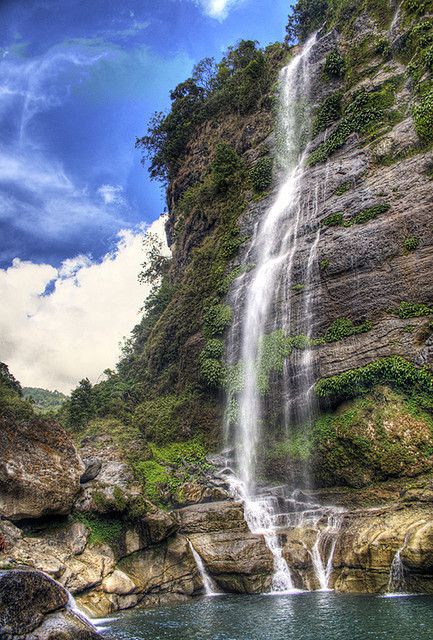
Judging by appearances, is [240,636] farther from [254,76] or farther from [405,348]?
[254,76]

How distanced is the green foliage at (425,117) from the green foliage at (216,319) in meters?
13.6

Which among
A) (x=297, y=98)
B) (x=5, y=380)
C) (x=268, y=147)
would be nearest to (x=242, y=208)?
(x=268, y=147)

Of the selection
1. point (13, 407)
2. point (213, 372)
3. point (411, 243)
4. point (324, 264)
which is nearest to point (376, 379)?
point (411, 243)

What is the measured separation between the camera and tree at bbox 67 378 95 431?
28.5 metres

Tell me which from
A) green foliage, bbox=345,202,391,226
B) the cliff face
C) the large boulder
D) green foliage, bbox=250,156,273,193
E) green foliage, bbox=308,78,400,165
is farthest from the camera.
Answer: green foliage, bbox=250,156,273,193

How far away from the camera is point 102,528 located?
54.7 ft

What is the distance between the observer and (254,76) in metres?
40.5

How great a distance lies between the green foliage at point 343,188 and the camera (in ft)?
84.9

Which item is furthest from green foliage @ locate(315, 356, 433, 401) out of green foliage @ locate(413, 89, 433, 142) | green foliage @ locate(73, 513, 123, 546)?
green foliage @ locate(413, 89, 433, 142)

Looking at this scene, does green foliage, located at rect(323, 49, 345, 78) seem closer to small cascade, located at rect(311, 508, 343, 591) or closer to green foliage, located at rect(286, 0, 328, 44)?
green foliage, located at rect(286, 0, 328, 44)

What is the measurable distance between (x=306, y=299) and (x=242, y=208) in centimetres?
1208

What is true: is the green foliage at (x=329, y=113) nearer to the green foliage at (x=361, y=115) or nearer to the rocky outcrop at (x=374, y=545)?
the green foliage at (x=361, y=115)

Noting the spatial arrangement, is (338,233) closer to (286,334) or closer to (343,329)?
(343,329)

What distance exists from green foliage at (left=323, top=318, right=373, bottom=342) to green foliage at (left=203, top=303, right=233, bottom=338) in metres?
7.03
